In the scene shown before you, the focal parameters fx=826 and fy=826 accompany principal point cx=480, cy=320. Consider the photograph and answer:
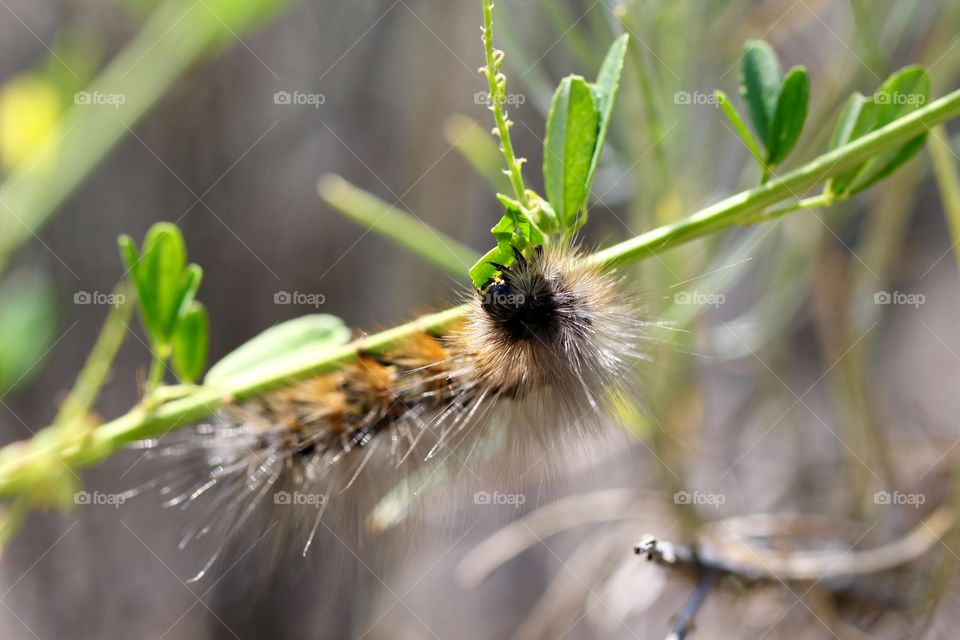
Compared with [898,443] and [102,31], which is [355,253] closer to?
[102,31]

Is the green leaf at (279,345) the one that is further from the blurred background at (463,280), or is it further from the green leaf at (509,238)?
the green leaf at (509,238)

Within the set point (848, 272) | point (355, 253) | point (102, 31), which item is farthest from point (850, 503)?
point (102, 31)

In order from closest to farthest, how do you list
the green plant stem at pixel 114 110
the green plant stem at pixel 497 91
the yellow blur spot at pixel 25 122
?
the green plant stem at pixel 497 91, the green plant stem at pixel 114 110, the yellow blur spot at pixel 25 122
